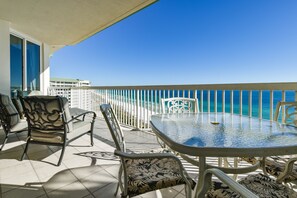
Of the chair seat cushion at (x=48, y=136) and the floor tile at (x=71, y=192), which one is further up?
the chair seat cushion at (x=48, y=136)

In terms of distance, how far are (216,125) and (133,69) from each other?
58.5 ft

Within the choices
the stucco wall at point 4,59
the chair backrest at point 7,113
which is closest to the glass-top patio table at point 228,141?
the chair backrest at point 7,113

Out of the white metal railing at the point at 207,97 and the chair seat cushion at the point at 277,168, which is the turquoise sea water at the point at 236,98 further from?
the chair seat cushion at the point at 277,168

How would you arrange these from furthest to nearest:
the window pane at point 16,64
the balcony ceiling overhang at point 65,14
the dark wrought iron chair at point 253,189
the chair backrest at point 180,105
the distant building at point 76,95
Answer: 1. the distant building at point 76,95
2. the window pane at point 16,64
3. the balcony ceiling overhang at point 65,14
4. the chair backrest at point 180,105
5. the dark wrought iron chair at point 253,189

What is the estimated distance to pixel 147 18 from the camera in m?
11.2

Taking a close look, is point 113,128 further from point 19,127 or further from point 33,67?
point 33,67

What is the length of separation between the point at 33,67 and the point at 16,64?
3.02ft

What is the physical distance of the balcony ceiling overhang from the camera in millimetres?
3520

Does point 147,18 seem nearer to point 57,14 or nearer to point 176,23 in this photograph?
point 176,23

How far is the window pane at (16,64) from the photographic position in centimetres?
470

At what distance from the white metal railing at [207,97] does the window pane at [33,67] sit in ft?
8.56

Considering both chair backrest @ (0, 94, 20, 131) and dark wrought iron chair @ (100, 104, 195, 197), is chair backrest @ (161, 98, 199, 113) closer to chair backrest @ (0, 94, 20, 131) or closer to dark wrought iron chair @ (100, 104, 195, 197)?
dark wrought iron chair @ (100, 104, 195, 197)

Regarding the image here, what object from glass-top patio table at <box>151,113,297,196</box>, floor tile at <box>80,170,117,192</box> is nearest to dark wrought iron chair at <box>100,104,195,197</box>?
glass-top patio table at <box>151,113,297,196</box>

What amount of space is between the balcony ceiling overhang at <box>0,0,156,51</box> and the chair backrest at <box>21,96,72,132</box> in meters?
2.37
